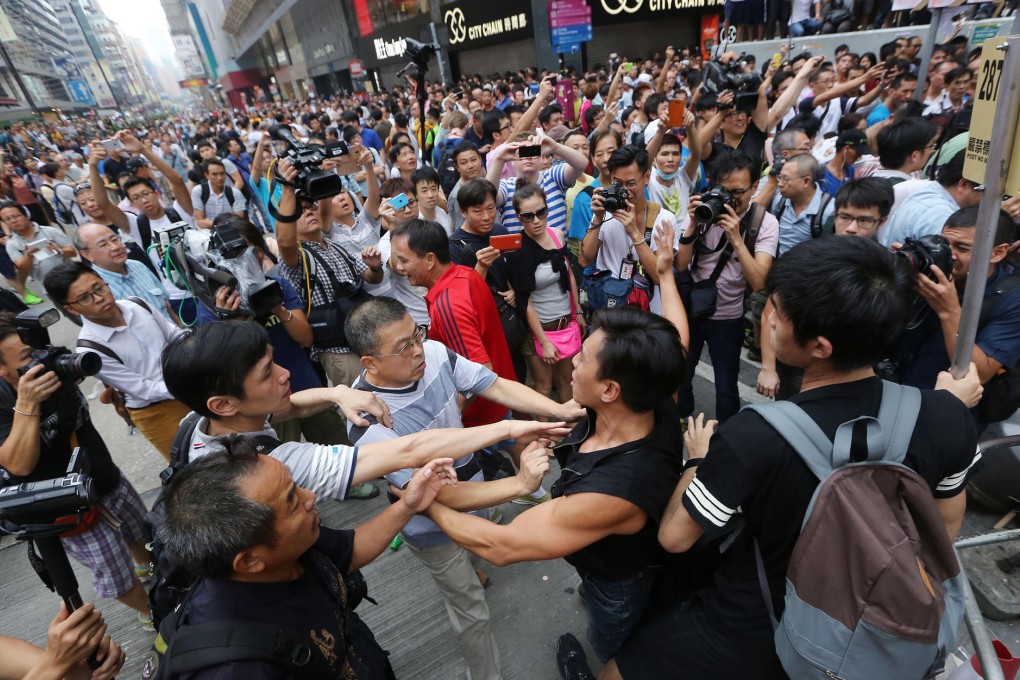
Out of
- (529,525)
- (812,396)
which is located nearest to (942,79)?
(812,396)

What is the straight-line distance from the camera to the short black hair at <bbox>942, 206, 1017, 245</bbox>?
208 centimetres

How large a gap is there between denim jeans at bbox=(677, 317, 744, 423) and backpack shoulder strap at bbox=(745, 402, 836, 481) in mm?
2091

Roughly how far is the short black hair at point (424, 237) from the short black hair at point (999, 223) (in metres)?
2.25

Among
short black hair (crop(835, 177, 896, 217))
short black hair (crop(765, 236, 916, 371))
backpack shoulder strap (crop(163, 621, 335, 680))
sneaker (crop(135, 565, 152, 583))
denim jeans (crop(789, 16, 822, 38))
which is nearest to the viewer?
backpack shoulder strap (crop(163, 621, 335, 680))

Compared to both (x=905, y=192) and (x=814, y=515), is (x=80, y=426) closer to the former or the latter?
(x=814, y=515)

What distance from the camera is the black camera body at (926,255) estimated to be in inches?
73.2

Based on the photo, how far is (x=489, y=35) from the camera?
21.0 metres

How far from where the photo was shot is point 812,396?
4.14 feet

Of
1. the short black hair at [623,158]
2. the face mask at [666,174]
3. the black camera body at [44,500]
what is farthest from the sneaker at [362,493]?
the face mask at [666,174]

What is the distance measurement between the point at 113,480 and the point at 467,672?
1.91m

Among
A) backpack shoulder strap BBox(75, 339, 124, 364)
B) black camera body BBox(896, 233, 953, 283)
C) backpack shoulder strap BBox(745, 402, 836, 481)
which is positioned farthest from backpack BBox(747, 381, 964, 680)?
backpack shoulder strap BBox(75, 339, 124, 364)

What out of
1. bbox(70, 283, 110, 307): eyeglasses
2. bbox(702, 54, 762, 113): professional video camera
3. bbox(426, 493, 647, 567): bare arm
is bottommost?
bbox(426, 493, 647, 567): bare arm

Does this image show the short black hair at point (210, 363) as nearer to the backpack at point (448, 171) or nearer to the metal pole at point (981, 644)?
the metal pole at point (981, 644)

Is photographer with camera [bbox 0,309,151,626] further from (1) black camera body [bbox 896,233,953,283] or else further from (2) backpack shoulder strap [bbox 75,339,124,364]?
(1) black camera body [bbox 896,233,953,283]
